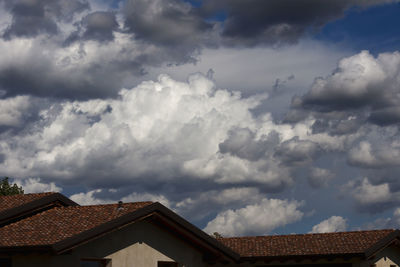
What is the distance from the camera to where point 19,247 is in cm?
2175

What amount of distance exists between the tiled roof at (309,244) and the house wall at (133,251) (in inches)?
211

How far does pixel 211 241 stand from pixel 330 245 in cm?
746

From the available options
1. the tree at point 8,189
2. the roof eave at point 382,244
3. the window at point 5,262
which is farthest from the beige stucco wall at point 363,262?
the tree at point 8,189

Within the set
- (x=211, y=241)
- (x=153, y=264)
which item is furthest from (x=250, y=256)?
(x=153, y=264)

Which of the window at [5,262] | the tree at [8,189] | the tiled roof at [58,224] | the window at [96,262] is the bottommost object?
the window at [5,262]

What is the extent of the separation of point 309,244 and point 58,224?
14.1 metres

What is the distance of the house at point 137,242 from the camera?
74.4 ft

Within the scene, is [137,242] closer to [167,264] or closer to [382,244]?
[167,264]

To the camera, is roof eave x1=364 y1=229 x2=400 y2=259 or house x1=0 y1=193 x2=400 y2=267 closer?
house x1=0 y1=193 x2=400 y2=267

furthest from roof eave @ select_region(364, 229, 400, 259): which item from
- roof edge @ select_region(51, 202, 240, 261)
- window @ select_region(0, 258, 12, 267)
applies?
window @ select_region(0, 258, 12, 267)

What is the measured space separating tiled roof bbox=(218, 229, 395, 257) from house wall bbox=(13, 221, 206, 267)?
17.6ft

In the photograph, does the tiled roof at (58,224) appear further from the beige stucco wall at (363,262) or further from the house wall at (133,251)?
the beige stucco wall at (363,262)

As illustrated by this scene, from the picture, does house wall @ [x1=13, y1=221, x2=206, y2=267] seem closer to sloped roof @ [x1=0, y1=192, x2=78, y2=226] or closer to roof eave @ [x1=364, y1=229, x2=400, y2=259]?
sloped roof @ [x1=0, y1=192, x2=78, y2=226]

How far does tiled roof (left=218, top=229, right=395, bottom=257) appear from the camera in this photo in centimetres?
3225
